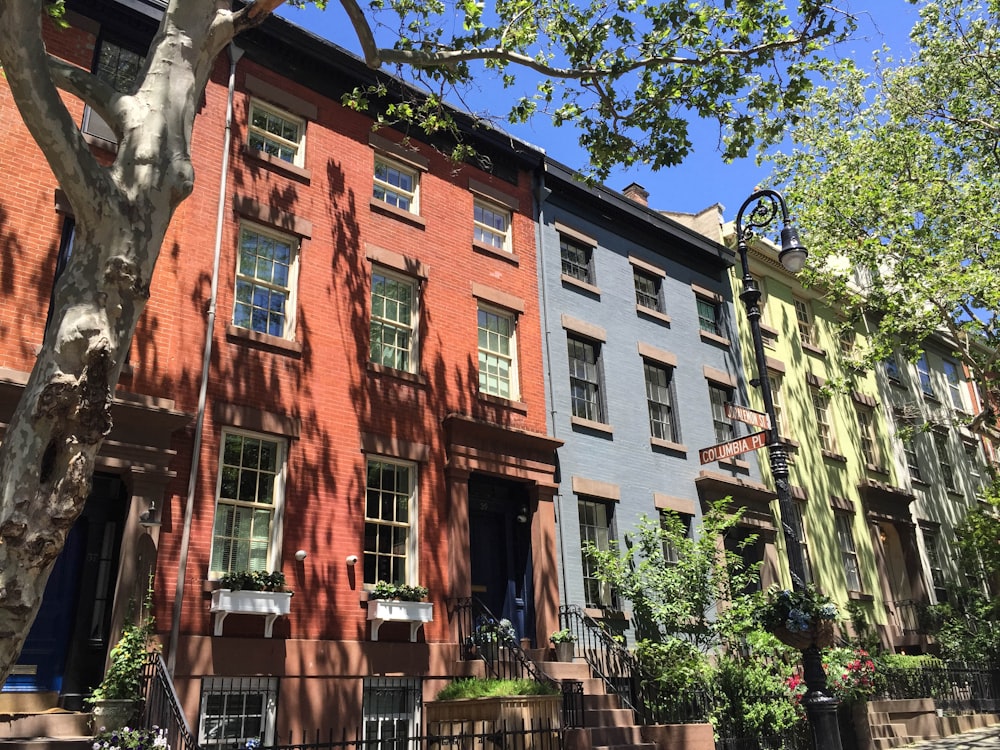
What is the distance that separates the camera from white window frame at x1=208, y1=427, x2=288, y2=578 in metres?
11.3

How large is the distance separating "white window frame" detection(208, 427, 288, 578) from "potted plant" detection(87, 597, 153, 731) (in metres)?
1.65

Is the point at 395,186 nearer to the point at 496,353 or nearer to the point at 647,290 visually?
the point at 496,353

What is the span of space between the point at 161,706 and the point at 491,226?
1134cm

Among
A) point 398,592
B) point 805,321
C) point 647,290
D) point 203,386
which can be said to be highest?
point 805,321

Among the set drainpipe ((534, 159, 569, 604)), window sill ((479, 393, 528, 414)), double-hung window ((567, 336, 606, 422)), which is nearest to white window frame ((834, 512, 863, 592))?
double-hung window ((567, 336, 606, 422))

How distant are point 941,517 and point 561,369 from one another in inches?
659

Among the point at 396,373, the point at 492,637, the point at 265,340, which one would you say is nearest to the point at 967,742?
the point at 492,637

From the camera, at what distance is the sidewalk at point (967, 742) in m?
14.8

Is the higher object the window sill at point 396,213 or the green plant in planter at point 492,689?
the window sill at point 396,213

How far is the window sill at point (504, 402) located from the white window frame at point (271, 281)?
12.8 feet

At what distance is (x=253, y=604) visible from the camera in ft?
35.4

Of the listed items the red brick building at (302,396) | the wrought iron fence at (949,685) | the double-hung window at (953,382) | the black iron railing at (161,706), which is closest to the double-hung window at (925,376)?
the double-hung window at (953,382)

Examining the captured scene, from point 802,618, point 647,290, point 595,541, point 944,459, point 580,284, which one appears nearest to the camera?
point 802,618

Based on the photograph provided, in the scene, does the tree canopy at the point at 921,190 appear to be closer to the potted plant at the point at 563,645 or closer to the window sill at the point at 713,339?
the window sill at the point at 713,339
